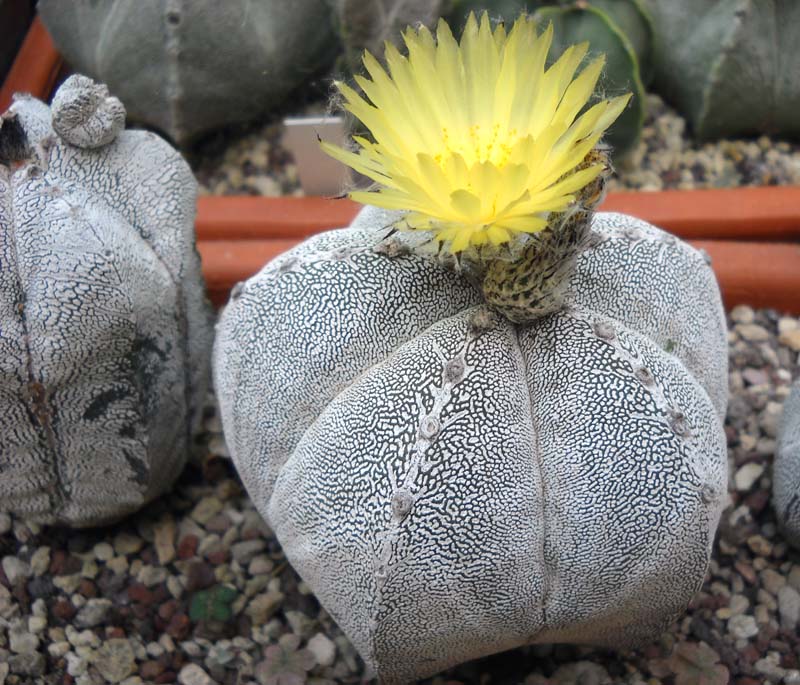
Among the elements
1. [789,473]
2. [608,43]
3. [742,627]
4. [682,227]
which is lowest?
[742,627]

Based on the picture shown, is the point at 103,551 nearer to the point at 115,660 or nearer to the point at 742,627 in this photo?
the point at 115,660

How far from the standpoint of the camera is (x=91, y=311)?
0.85 metres

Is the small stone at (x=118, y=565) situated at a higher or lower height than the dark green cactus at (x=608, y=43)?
lower

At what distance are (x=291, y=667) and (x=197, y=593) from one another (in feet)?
0.50

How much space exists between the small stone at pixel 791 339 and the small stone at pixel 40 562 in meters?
1.02

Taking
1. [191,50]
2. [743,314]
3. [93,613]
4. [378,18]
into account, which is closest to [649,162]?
[743,314]

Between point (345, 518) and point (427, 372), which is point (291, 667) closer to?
point (345, 518)

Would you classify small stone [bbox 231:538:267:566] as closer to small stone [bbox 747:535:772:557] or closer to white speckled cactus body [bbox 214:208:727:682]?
white speckled cactus body [bbox 214:208:727:682]

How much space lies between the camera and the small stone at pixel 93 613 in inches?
39.3

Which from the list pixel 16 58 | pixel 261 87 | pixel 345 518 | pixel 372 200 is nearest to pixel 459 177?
pixel 372 200

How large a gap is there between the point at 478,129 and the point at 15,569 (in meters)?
0.77

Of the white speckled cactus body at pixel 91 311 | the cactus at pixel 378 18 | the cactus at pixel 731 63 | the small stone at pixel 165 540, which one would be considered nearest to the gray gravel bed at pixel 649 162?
the cactus at pixel 731 63

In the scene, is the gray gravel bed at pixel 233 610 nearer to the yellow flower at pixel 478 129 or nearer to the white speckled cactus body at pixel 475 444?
the white speckled cactus body at pixel 475 444

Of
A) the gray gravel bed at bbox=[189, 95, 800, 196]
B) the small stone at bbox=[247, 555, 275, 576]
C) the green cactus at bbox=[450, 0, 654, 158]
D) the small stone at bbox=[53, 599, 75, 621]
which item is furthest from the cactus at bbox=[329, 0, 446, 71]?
the small stone at bbox=[53, 599, 75, 621]
